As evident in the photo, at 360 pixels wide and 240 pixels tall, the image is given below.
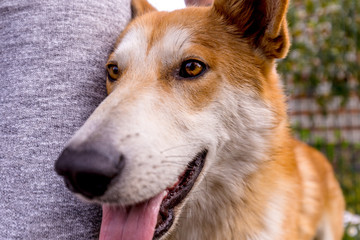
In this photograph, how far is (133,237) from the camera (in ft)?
4.68

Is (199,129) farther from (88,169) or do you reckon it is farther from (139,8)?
(139,8)

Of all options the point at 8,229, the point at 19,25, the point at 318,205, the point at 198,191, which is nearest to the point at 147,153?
the point at 198,191

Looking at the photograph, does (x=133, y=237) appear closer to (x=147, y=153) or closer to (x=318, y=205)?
(x=147, y=153)

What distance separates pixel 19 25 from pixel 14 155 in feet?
2.03

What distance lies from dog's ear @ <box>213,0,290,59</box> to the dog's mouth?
0.82m

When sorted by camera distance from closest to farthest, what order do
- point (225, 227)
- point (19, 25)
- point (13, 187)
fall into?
point (13, 187) → point (19, 25) → point (225, 227)

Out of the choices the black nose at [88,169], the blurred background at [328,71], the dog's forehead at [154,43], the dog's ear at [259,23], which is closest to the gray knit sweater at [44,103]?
the dog's forehead at [154,43]

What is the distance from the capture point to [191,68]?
5.84ft

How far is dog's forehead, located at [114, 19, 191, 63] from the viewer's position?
1812 mm

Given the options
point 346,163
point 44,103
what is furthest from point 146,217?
point 346,163

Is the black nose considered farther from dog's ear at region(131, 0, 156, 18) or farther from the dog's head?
dog's ear at region(131, 0, 156, 18)

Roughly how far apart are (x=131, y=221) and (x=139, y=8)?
144 cm

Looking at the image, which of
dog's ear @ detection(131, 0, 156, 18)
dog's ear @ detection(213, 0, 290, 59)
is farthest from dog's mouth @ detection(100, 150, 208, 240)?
dog's ear @ detection(131, 0, 156, 18)

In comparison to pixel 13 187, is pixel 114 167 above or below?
above
